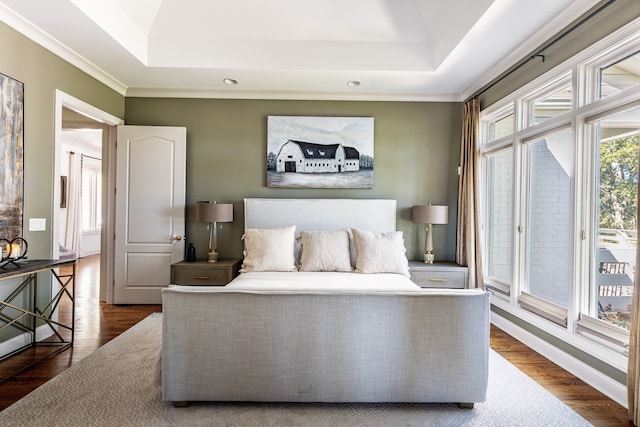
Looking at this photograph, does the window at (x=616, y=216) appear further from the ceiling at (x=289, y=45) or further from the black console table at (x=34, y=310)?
the black console table at (x=34, y=310)

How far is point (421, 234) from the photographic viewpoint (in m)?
4.72

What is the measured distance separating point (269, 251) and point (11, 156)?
236cm

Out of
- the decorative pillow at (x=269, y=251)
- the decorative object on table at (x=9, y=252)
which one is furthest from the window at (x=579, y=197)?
the decorative object on table at (x=9, y=252)

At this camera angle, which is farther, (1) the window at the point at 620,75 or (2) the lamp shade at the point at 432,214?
(2) the lamp shade at the point at 432,214

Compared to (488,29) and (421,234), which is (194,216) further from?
(488,29)

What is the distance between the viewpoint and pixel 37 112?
127 inches

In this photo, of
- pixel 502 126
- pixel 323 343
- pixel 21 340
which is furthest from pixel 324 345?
pixel 502 126

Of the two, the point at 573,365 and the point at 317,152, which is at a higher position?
the point at 317,152

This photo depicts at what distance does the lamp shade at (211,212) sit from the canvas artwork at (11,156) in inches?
65.2

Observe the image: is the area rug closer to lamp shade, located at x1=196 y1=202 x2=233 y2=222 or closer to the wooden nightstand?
the wooden nightstand

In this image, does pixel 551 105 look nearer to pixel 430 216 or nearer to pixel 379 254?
pixel 430 216

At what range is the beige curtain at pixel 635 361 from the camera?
6.72ft

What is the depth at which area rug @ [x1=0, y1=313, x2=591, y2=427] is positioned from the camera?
6.67ft

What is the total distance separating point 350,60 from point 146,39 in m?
2.18
